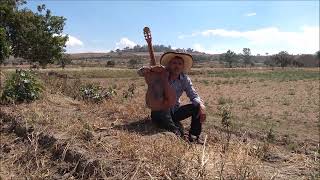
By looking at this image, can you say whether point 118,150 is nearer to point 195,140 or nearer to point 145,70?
point 195,140

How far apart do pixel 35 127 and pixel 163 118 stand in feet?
7.61

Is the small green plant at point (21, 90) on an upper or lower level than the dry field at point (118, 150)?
upper

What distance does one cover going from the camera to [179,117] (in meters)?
7.20

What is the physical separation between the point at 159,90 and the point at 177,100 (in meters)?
0.42

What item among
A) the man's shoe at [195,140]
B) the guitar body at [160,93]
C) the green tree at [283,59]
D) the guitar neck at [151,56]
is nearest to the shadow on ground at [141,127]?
the guitar body at [160,93]

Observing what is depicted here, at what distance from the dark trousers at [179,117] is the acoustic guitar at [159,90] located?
110 mm

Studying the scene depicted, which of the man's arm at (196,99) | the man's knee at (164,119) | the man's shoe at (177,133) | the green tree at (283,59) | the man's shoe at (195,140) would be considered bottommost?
the green tree at (283,59)

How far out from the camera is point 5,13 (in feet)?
75.9

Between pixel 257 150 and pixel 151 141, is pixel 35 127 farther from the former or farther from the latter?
pixel 257 150

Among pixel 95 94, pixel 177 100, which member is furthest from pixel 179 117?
pixel 95 94

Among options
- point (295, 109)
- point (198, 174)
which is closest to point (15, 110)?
point (198, 174)

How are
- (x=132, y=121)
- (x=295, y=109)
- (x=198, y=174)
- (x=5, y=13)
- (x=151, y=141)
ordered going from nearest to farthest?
(x=198, y=174) → (x=151, y=141) → (x=132, y=121) → (x=295, y=109) → (x=5, y=13)

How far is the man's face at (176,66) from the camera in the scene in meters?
7.09

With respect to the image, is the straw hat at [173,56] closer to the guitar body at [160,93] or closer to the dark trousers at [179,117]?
the guitar body at [160,93]
